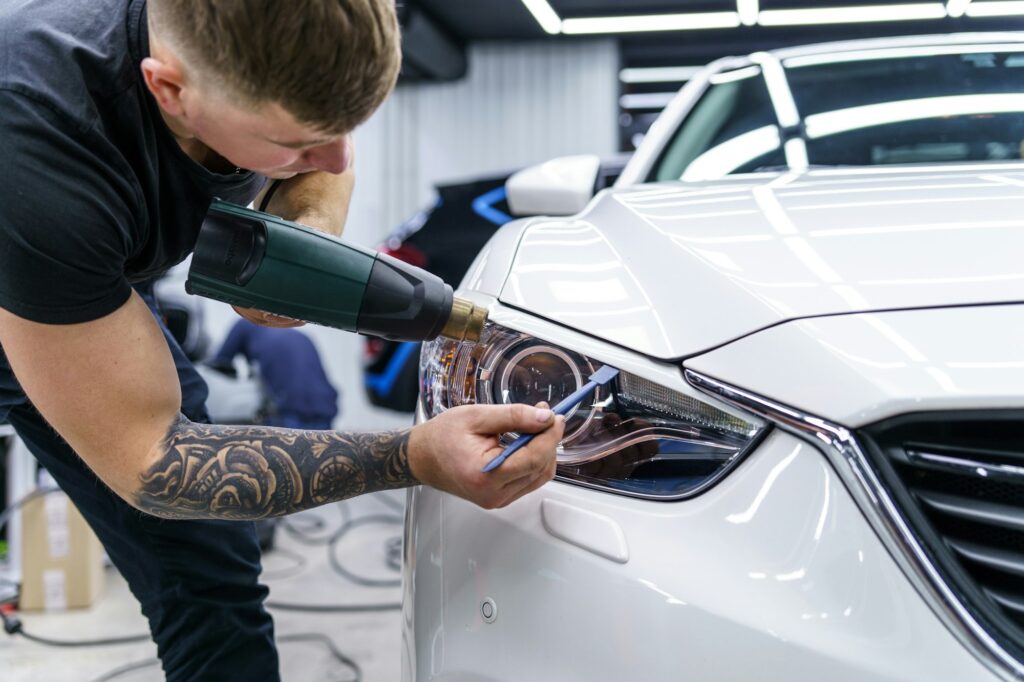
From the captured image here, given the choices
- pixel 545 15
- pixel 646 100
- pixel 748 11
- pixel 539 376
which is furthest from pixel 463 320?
pixel 646 100

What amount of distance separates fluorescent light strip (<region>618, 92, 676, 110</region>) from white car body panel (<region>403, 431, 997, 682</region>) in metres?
9.20

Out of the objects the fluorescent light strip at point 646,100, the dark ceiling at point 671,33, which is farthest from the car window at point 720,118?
the fluorescent light strip at point 646,100

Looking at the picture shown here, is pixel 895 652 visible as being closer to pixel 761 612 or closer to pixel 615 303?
pixel 761 612

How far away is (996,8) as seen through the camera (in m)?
7.02

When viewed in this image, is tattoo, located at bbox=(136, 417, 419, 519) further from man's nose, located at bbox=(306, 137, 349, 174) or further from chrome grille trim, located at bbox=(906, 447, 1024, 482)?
chrome grille trim, located at bbox=(906, 447, 1024, 482)

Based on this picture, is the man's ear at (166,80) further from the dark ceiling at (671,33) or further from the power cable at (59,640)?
the dark ceiling at (671,33)

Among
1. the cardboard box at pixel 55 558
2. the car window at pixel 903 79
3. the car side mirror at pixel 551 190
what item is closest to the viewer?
the car side mirror at pixel 551 190

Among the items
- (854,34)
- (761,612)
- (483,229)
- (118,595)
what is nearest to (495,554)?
(761,612)

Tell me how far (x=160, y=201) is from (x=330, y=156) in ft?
0.94

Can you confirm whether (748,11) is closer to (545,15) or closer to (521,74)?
(545,15)

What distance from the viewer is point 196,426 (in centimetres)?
97

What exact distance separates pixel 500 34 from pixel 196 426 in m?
7.28

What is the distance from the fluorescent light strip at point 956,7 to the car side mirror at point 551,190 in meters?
6.50

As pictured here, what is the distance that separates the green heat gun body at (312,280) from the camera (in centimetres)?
92
